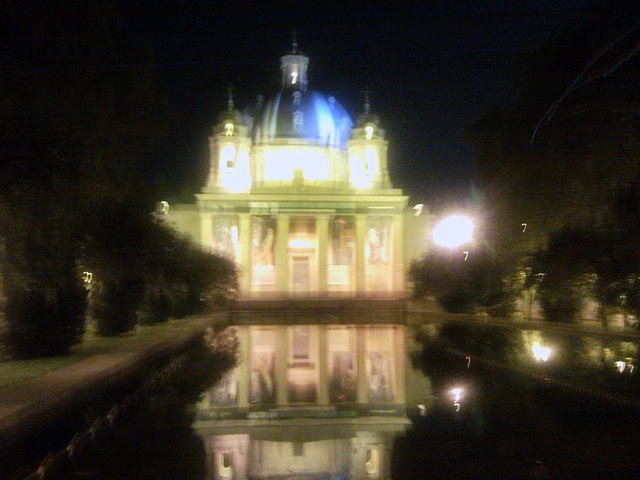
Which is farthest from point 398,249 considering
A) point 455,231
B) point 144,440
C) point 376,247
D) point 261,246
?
point 144,440

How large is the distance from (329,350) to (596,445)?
12.8 m

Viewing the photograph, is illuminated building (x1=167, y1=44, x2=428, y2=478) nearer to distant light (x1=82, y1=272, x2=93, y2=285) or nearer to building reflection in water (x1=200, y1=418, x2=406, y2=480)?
distant light (x1=82, y1=272, x2=93, y2=285)

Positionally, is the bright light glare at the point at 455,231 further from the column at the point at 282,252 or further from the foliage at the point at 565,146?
the column at the point at 282,252

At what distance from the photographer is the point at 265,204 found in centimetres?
6269

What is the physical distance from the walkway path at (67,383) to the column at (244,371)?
1872 millimetres

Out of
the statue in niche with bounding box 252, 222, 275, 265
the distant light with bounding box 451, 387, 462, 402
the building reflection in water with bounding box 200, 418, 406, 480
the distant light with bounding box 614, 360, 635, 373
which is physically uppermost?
the statue in niche with bounding box 252, 222, 275, 265

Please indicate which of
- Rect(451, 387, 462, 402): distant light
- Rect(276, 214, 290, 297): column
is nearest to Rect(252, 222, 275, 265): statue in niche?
Rect(276, 214, 290, 297): column

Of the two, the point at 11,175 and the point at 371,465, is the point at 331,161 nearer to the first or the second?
the point at 11,175

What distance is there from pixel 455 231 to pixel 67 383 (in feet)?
88.4

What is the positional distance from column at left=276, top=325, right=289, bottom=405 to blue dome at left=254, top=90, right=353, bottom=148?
41458 mm

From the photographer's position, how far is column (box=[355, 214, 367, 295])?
2510 inches

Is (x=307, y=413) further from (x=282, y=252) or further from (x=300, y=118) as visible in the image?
(x=300, y=118)

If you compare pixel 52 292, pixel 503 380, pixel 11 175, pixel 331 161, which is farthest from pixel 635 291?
pixel 331 161

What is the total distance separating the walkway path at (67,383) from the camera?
35.3ft
